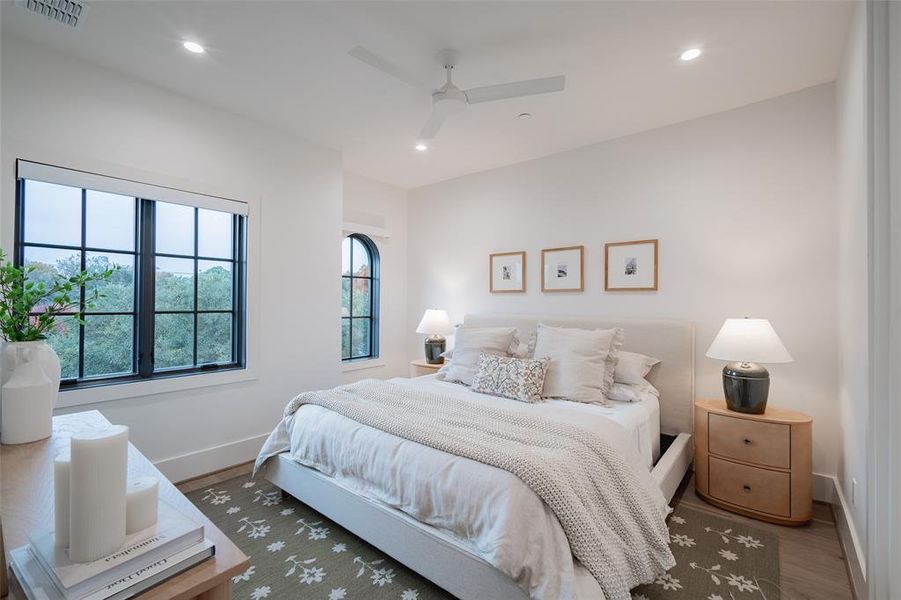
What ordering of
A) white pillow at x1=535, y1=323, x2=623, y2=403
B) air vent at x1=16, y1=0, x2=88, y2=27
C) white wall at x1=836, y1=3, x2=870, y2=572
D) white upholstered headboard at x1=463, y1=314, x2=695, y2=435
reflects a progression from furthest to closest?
1. white upholstered headboard at x1=463, y1=314, x2=695, y2=435
2. white pillow at x1=535, y1=323, x2=623, y2=403
3. air vent at x1=16, y1=0, x2=88, y2=27
4. white wall at x1=836, y1=3, x2=870, y2=572

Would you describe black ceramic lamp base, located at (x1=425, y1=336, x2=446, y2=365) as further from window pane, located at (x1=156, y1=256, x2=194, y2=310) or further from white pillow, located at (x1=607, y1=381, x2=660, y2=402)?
window pane, located at (x1=156, y1=256, x2=194, y2=310)

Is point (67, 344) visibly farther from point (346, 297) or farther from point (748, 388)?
point (748, 388)


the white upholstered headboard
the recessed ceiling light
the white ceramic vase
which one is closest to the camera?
the white ceramic vase

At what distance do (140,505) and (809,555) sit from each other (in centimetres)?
295

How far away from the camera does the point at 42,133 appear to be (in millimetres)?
2355

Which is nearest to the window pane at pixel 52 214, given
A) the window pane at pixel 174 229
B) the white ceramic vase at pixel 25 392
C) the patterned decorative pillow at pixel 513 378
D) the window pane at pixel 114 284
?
the window pane at pixel 114 284

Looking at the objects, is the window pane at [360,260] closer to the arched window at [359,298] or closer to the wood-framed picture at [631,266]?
the arched window at [359,298]

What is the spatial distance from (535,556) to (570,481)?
1.04 feet

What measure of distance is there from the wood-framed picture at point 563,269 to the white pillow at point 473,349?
769 mm

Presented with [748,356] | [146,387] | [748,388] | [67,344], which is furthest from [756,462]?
[67,344]

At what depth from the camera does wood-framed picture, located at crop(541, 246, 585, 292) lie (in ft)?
12.1

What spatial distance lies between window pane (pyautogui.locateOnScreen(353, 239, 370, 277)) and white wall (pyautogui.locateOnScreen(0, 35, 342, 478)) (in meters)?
0.80

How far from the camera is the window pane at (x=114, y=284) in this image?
103 inches

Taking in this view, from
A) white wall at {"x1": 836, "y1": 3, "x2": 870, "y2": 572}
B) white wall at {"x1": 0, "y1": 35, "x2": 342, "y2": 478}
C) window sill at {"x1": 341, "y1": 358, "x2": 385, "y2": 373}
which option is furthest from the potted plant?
white wall at {"x1": 836, "y1": 3, "x2": 870, "y2": 572}
